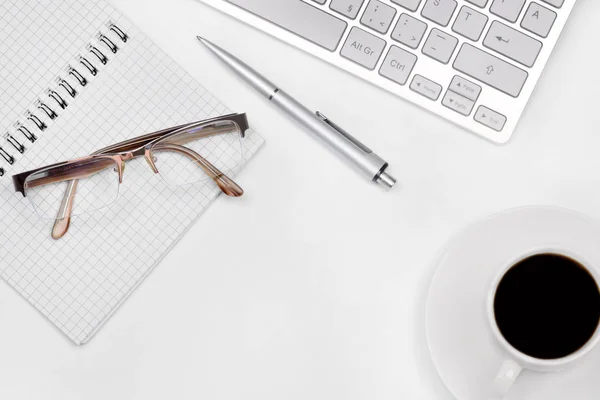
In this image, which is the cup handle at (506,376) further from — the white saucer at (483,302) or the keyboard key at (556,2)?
the keyboard key at (556,2)

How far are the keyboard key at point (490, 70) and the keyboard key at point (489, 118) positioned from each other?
0.02m

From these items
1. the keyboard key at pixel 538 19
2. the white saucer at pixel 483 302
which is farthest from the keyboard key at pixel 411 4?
the white saucer at pixel 483 302

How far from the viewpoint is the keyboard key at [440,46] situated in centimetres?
69

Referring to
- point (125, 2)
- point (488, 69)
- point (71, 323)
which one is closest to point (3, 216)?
point (71, 323)

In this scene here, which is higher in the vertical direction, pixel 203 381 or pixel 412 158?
pixel 412 158

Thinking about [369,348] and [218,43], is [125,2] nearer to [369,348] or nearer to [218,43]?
[218,43]

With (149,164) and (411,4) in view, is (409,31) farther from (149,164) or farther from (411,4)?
(149,164)

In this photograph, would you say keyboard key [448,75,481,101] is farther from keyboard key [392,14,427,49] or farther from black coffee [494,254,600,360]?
black coffee [494,254,600,360]

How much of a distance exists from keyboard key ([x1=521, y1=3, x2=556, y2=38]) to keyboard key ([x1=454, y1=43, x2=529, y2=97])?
1.5 inches

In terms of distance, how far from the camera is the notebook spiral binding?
708 millimetres

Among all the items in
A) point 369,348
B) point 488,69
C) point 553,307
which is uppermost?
point 488,69

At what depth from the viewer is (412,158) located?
72 cm

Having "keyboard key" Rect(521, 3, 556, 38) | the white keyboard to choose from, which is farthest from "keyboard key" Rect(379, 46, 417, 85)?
"keyboard key" Rect(521, 3, 556, 38)

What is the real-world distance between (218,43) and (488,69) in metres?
0.26
